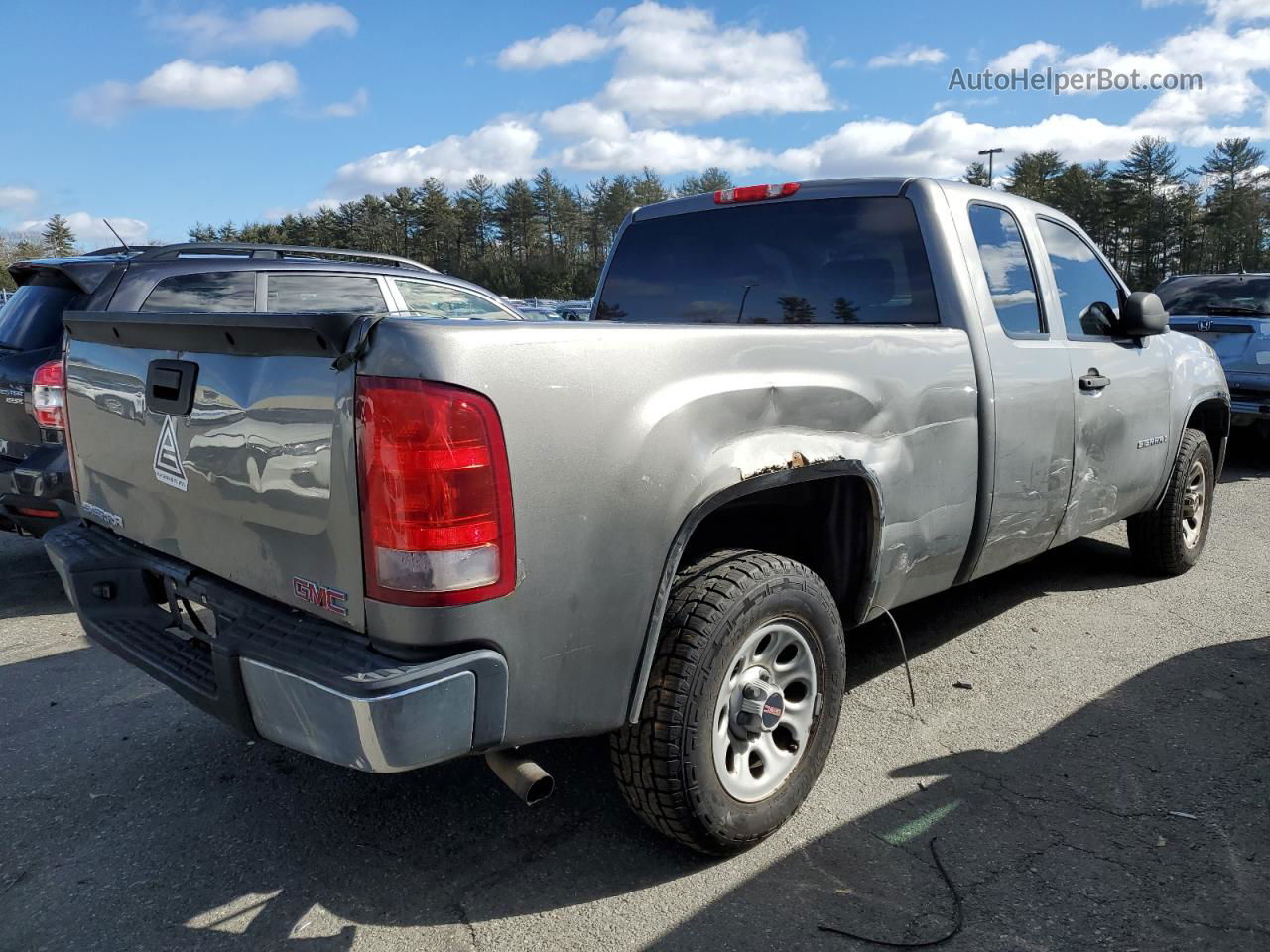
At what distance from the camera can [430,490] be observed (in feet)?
6.23

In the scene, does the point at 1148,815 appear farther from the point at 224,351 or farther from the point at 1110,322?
the point at 224,351

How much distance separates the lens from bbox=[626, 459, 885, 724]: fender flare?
90.4 inches

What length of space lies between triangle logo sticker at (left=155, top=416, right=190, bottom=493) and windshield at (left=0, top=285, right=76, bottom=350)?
3.30 meters

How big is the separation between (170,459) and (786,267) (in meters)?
2.34

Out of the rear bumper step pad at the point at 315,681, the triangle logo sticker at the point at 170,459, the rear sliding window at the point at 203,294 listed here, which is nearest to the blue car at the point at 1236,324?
the rear sliding window at the point at 203,294

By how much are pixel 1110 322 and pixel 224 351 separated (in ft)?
12.8

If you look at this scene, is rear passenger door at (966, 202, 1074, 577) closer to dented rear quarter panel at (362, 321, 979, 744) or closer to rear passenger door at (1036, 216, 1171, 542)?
rear passenger door at (1036, 216, 1171, 542)

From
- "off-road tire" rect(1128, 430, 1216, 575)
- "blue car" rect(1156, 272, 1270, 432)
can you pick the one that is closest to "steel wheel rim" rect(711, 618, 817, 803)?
"off-road tire" rect(1128, 430, 1216, 575)

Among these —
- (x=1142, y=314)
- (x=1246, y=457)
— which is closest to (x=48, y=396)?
(x=1142, y=314)

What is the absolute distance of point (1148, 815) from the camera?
280cm

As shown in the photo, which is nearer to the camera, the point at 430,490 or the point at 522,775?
the point at 430,490

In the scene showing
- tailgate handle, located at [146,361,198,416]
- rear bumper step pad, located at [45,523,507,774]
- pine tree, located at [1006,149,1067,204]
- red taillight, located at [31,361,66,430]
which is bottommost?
rear bumper step pad, located at [45,523,507,774]

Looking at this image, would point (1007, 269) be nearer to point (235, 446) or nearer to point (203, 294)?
point (235, 446)

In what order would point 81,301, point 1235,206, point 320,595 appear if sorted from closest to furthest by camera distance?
point 320,595 < point 81,301 < point 1235,206
